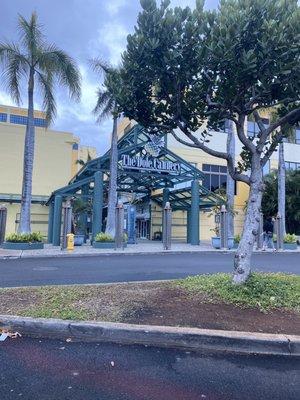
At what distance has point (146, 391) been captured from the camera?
375 cm

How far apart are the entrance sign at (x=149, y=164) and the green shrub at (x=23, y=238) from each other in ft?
27.3

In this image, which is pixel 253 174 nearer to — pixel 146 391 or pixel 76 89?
pixel 146 391

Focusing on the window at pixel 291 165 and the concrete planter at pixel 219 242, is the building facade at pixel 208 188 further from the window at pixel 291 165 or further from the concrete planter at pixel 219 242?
the concrete planter at pixel 219 242

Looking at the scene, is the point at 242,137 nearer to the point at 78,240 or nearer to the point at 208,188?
the point at 78,240

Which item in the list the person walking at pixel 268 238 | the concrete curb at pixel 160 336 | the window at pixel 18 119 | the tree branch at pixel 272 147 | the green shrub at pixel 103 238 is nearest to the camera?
the concrete curb at pixel 160 336

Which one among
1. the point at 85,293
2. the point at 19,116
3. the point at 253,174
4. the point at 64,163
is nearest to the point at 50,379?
the point at 85,293

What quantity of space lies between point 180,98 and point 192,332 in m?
4.27

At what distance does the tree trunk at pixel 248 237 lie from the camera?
269 inches

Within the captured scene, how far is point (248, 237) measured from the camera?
6.84m

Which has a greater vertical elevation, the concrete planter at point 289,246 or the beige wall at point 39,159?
the beige wall at point 39,159

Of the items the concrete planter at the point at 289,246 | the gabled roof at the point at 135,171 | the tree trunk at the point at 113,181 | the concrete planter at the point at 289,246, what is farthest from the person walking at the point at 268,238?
the tree trunk at the point at 113,181

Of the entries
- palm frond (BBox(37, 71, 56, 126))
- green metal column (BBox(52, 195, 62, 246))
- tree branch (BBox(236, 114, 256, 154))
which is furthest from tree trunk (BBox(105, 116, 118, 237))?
tree branch (BBox(236, 114, 256, 154))

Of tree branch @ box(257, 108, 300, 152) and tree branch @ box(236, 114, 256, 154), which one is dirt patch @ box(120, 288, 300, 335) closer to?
tree branch @ box(236, 114, 256, 154)

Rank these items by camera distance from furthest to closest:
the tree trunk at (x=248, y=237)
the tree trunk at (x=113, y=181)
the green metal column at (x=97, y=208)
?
the green metal column at (x=97, y=208) → the tree trunk at (x=113, y=181) → the tree trunk at (x=248, y=237)
